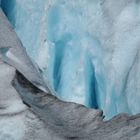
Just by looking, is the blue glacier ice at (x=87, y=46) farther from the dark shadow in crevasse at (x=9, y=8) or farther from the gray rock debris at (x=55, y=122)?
the gray rock debris at (x=55, y=122)

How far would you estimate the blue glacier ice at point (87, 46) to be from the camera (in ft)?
4.94

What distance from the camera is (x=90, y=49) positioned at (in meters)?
1.56

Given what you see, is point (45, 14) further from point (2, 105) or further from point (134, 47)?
point (2, 105)

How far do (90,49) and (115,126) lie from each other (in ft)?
1.90

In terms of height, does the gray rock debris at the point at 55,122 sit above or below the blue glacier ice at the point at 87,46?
above

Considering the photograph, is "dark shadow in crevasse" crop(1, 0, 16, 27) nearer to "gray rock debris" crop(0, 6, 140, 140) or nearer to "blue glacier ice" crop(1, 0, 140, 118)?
"blue glacier ice" crop(1, 0, 140, 118)

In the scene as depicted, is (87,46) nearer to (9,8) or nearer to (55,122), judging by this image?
(9,8)

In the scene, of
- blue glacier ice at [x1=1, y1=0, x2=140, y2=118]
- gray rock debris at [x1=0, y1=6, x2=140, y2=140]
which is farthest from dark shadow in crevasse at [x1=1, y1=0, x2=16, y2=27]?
gray rock debris at [x1=0, y1=6, x2=140, y2=140]

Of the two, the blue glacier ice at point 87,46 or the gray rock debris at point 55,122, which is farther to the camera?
the blue glacier ice at point 87,46

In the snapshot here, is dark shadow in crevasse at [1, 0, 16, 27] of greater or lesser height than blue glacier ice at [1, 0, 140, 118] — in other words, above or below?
above

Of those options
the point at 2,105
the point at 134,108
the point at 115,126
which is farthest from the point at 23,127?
the point at 134,108

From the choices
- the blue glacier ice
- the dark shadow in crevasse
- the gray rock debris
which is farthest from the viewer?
the dark shadow in crevasse

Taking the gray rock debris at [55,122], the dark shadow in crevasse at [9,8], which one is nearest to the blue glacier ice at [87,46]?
the dark shadow in crevasse at [9,8]

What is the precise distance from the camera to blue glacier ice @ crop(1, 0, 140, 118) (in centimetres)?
150
